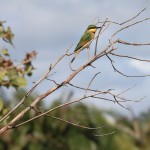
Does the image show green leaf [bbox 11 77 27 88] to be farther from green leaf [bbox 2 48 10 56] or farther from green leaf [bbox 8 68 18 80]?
green leaf [bbox 2 48 10 56]

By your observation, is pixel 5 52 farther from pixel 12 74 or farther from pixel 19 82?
pixel 19 82

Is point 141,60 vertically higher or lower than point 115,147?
lower

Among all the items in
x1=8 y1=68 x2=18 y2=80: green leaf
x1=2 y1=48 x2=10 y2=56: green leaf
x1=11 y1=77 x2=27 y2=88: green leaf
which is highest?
x1=2 y1=48 x2=10 y2=56: green leaf

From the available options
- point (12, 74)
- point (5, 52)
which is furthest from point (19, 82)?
point (5, 52)

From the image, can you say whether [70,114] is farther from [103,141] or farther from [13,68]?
[13,68]

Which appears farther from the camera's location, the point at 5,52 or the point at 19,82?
the point at 5,52

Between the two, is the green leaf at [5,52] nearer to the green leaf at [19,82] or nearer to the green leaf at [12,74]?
Result: the green leaf at [12,74]

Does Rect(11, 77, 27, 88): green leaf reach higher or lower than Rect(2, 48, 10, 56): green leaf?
lower

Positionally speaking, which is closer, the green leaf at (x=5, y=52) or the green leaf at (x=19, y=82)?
the green leaf at (x=19, y=82)

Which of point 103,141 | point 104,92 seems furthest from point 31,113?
point 104,92

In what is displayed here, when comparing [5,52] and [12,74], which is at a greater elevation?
[5,52]

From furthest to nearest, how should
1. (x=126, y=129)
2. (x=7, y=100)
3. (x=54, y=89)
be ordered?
(x=126, y=129) → (x=7, y=100) → (x=54, y=89)

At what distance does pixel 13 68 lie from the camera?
562 cm

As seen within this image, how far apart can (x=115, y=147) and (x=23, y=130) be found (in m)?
4.03
